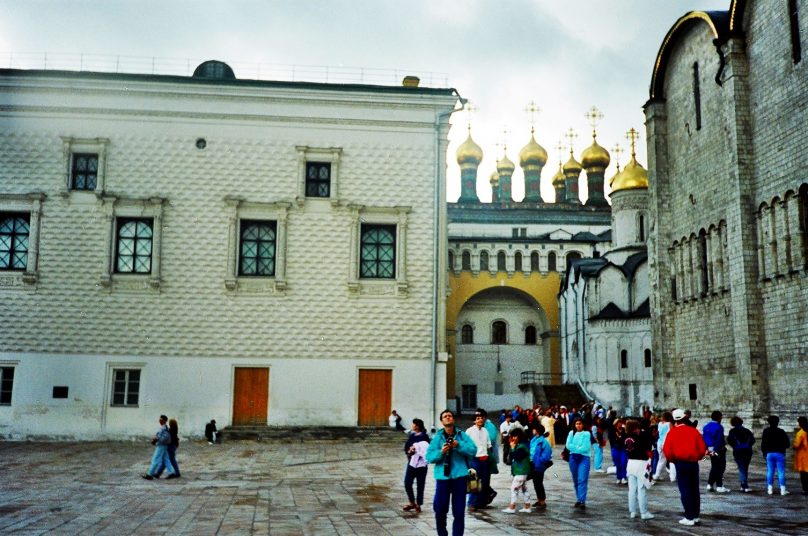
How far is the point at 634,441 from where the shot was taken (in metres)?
10.6

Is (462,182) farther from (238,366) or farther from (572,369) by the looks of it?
(238,366)

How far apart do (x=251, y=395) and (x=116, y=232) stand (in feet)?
20.4

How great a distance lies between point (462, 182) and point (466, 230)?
222 inches

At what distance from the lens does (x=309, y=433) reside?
2311 cm

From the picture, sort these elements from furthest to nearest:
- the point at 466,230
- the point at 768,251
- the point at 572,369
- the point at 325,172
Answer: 1. the point at 466,230
2. the point at 572,369
3. the point at 325,172
4. the point at 768,251

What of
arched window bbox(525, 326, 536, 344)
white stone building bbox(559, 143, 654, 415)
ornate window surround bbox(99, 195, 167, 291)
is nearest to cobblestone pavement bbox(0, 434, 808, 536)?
ornate window surround bbox(99, 195, 167, 291)

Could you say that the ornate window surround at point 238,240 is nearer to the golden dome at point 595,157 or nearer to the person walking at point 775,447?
the person walking at point 775,447

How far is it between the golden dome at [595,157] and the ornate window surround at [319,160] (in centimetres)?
3728

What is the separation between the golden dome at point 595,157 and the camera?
58362 millimetres

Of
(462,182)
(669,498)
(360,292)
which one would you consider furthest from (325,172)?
(462,182)

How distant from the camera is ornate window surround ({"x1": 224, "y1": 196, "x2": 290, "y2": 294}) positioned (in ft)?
78.5

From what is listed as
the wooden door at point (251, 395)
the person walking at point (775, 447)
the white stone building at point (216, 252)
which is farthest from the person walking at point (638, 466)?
the wooden door at point (251, 395)

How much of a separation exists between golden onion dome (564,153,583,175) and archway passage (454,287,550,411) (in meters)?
13.3

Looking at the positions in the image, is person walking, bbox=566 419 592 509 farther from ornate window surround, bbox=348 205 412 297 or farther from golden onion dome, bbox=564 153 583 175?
golden onion dome, bbox=564 153 583 175
